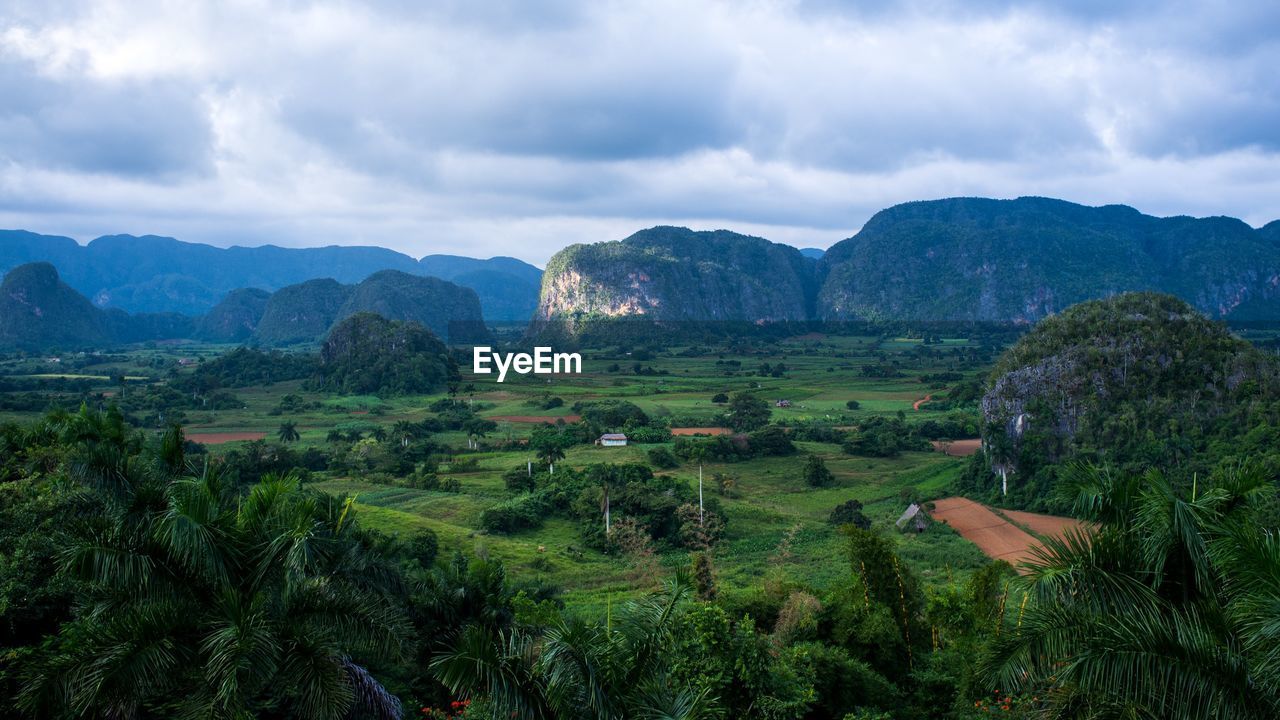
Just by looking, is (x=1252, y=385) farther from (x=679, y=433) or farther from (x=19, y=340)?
(x=19, y=340)

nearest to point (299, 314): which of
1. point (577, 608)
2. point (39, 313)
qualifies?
point (39, 313)

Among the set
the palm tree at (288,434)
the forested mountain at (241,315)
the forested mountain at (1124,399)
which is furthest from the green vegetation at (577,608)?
the forested mountain at (241,315)

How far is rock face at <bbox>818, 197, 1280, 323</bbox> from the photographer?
16688 cm

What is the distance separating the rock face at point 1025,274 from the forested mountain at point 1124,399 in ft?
458

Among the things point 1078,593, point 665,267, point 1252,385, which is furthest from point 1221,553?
point 665,267

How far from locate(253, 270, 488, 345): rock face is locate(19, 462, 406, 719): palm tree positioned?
163 meters

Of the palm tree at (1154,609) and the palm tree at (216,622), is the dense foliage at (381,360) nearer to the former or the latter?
the palm tree at (216,622)

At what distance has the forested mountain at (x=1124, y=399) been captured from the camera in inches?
1216

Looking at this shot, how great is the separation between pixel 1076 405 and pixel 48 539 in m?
35.8

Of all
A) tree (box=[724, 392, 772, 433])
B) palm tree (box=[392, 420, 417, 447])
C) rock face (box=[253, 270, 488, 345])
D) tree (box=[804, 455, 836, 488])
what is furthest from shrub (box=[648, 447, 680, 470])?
rock face (box=[253, 270, 488, 345])

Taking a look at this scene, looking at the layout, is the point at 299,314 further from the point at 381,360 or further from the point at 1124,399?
the point at 1124,399

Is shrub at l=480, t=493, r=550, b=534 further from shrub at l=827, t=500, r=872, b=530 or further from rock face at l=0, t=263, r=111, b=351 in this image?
rock face at l=0, t=263, r=111, b=351

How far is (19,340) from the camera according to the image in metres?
142

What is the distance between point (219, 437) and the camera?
2007 inches
